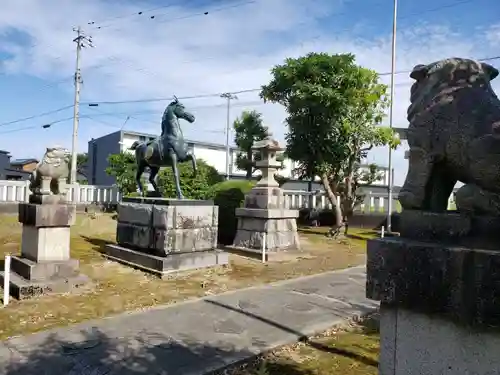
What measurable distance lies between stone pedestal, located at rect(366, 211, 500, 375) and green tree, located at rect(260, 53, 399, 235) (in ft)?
43.5

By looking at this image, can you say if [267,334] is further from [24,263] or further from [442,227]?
[24,263]

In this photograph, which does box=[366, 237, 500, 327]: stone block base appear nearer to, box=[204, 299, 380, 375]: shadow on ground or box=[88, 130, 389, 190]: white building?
box=[204, 299, 380, 375]: shadow on ground

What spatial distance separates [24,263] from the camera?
6727 millimetres

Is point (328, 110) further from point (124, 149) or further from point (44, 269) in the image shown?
point (124, 149)

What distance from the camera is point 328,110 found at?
50.0 feet

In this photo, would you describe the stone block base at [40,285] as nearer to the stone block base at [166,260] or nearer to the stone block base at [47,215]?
the stone block base at [47,215]

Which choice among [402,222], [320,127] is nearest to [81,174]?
[320,127]

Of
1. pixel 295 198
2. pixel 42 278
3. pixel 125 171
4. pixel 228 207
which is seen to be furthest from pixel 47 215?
pixel 295 198

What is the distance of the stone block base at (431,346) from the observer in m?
1.90

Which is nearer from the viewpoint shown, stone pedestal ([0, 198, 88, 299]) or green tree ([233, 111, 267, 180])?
stone pedestal ([0, 198, 88, 299])

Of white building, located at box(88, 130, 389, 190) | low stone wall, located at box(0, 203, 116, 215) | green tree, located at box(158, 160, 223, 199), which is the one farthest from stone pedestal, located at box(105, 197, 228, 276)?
white building, located at box(88, 130, 389, 190)

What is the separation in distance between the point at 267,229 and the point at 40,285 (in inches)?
231

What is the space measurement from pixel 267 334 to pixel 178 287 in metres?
2.84

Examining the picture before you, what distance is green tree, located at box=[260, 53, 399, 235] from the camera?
49.5 feet
